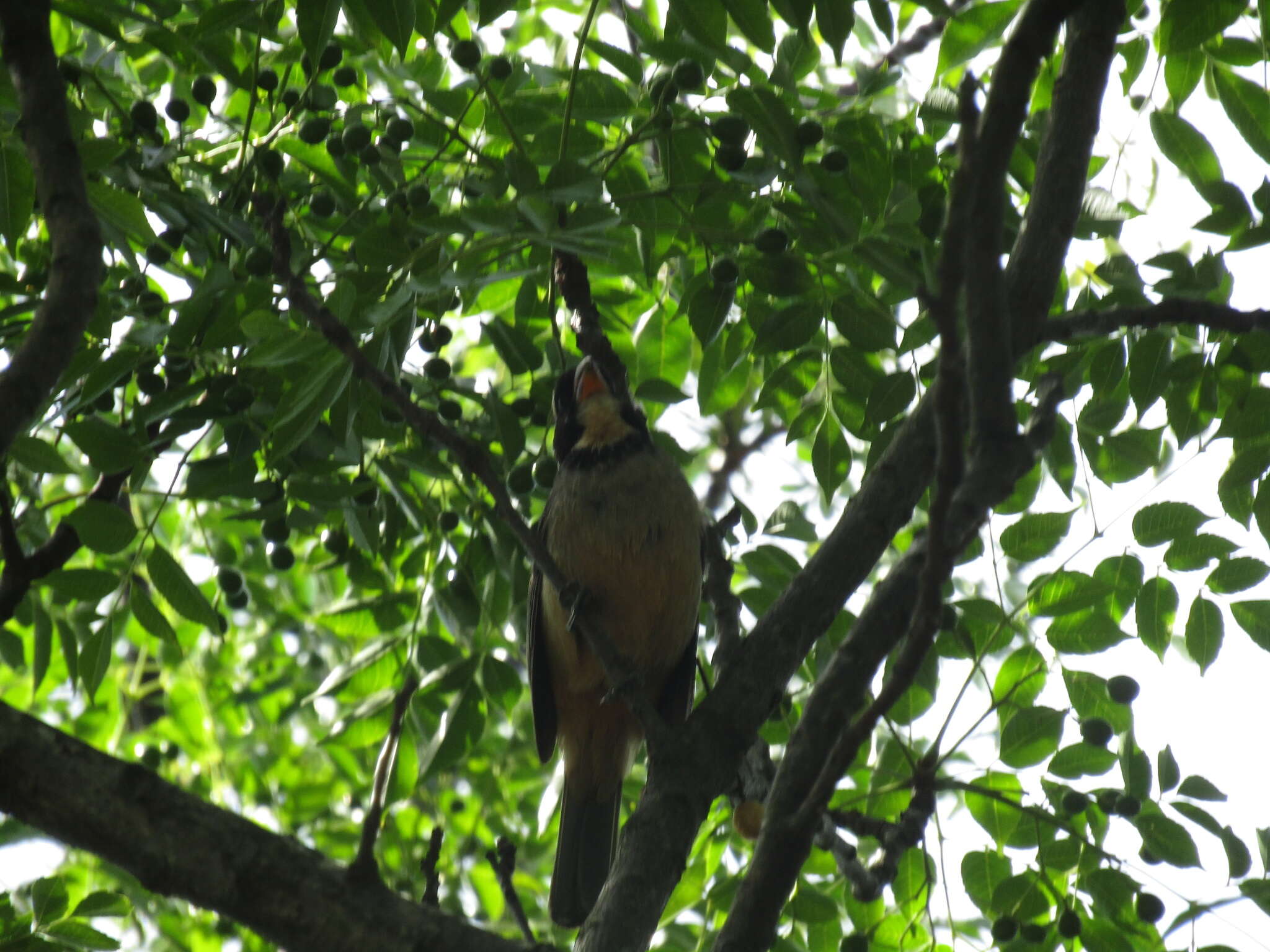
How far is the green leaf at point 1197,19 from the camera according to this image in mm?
3281

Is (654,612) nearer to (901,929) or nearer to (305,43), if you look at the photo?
(901,929)

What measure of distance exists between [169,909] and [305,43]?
3.58 meters

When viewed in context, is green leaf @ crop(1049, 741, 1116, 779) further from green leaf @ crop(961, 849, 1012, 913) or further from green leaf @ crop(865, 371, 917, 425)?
green leaf @ crop(865, 371, 917, 425)

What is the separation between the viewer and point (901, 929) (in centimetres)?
376

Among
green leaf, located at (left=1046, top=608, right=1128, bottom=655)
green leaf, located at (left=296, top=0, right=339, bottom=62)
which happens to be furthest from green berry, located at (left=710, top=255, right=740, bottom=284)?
green leaf, located at (left=1046, top=608, right=1128, bottom=655)

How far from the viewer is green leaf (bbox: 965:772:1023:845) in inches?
143

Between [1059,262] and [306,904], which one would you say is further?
[1059,262]

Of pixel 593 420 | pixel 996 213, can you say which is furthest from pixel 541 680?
pixel 996 213

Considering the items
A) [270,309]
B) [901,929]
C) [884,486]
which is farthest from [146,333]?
[901,929]

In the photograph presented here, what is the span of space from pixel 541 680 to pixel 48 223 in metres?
3.04

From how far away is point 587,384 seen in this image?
A: 17.4ft

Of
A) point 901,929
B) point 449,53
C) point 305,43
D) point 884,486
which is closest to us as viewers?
point 305,43

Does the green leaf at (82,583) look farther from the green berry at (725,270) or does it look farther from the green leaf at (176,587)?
the green berry at (725,270)

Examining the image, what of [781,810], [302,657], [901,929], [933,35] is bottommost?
Answer: [781,810]
